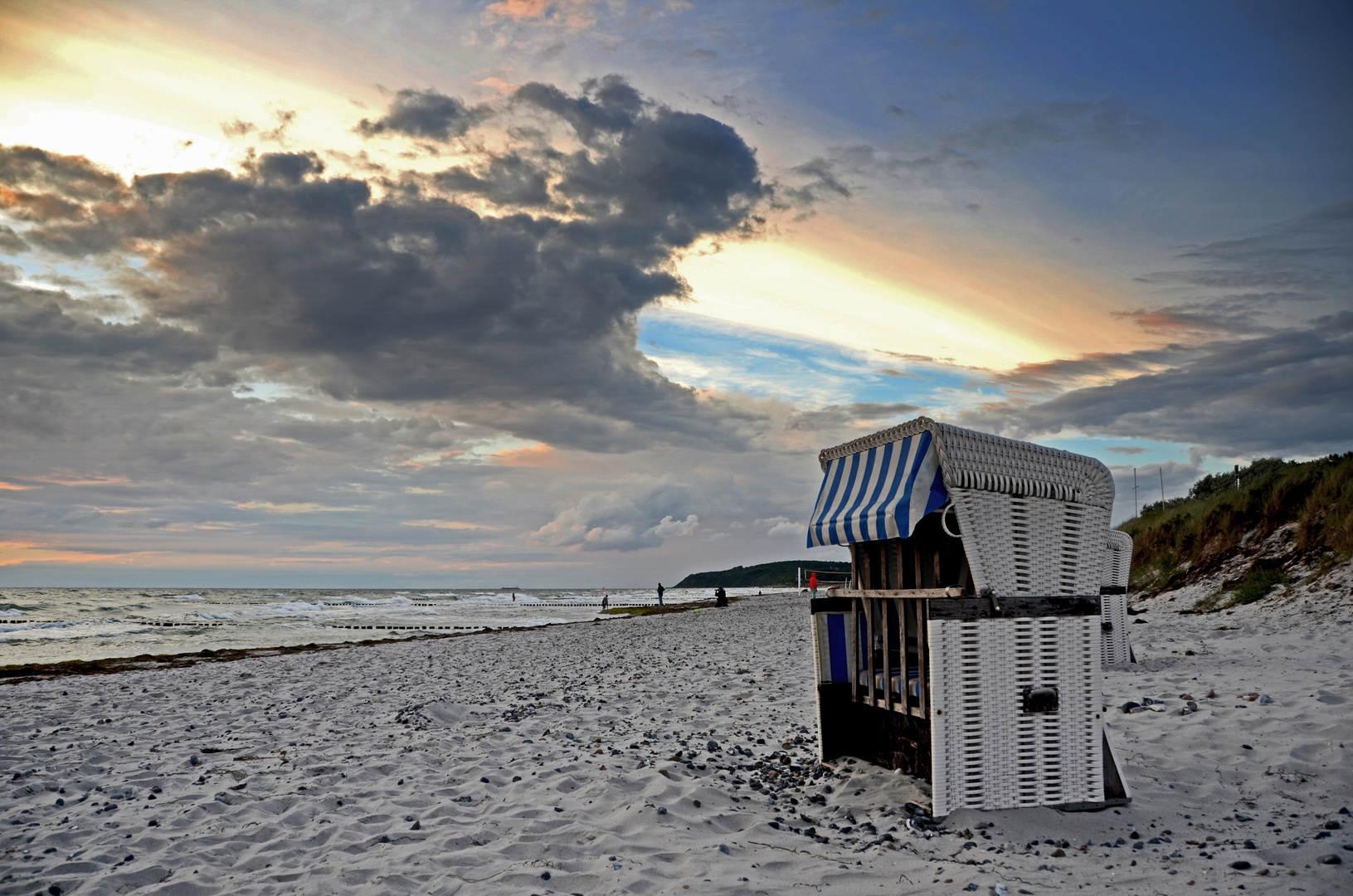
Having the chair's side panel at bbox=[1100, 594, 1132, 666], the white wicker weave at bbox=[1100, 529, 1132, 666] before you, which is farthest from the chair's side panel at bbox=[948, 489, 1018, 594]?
the chair's side panel at bbox=[1100, 594, 1132, 666]

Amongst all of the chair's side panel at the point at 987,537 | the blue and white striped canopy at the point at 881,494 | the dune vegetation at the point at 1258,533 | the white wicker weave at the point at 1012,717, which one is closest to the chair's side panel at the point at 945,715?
the white wicker weave at the point at 1012,717

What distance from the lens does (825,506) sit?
691cm

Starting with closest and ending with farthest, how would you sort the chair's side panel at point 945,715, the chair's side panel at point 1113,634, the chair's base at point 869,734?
1. the chair's side panel at point 945,715
2. the chair's base at point 869,734
3. the chair's side panel at point 1113,634

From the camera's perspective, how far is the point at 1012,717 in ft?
18.8

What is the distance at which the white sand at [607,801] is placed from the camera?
16.0 feet

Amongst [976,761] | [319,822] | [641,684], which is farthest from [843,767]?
[641,684]

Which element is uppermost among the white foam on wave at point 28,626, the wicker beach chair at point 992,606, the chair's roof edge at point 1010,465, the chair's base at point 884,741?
the chair's roof edge at point 1010,465

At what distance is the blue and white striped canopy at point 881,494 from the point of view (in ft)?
18.4

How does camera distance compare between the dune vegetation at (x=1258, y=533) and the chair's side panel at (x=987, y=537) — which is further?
the dune vegetation at (x=1258, y=533)

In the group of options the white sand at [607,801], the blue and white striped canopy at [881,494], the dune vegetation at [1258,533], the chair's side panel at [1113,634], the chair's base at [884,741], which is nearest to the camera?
the white sand at [607,801]

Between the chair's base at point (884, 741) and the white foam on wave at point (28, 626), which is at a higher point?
the chair's base at point (884, 741)

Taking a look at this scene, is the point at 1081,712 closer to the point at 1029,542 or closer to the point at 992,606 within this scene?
the point at 992,606

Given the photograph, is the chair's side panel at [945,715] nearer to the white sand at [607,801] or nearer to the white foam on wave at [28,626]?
the white sand at [607,801]

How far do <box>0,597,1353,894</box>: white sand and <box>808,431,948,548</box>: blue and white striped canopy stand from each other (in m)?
2.18
